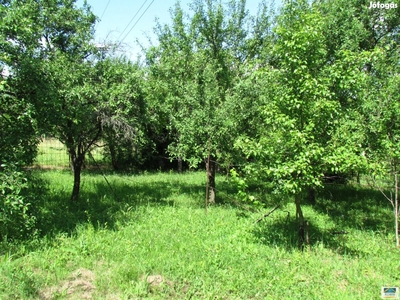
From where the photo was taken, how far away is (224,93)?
26.0 feet

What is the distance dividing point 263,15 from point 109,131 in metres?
5.70

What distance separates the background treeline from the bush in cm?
3

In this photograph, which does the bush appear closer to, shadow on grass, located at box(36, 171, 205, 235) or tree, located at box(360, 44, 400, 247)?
shadow on grass, located at box(36, 171, 205, 235)

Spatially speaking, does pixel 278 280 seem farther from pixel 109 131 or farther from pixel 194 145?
pixel 109 131

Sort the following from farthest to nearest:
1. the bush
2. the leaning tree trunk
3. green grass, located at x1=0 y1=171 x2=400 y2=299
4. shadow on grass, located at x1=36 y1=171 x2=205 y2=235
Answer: the leaning tree trunk
shadow on grass, located at x1=36 y1=171 x2=205 y2=235
the bush
green grass, located at x1=0 y1=171 x2=400 y2=299

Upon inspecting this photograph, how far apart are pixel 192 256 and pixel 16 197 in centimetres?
287

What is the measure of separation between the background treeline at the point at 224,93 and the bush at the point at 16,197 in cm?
3

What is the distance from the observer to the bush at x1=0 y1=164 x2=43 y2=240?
427cm

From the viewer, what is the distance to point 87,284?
4.01 metres

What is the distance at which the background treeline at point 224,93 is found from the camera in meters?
4.77

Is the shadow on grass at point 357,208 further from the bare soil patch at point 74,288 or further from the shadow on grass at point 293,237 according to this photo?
the bare soil patch at point 74,288

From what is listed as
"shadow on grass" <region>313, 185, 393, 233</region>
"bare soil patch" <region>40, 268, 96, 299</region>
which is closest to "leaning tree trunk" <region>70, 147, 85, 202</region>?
"bare soil patch" <region>40, 268, 96, 299</region>

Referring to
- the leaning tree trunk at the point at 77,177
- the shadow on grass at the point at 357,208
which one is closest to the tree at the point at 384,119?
the shadow on grass at the point at 357,208

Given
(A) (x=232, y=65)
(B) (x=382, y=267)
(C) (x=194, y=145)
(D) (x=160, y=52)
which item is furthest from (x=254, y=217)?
(D) (x=160, y=52)
